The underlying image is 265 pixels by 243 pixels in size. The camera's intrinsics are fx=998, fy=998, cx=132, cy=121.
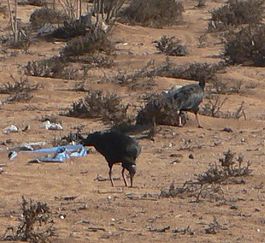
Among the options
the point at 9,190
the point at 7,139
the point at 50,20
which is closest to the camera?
the point at 9,190

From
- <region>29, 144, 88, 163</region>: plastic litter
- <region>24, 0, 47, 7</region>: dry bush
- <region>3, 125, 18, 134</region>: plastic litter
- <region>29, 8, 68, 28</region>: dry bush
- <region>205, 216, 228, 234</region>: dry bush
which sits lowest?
<region>24, 0, 47, 7</region>: dry bush

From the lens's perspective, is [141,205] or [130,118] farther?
[130,118]

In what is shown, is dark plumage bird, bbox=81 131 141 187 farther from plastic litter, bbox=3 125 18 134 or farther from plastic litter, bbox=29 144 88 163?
plastic litter, bbox=3 125 18 134

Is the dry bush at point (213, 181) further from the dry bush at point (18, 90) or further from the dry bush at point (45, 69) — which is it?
the dry bush at point (45, 69)

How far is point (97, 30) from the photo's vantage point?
19219 millimetres

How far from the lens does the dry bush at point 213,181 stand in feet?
27.1

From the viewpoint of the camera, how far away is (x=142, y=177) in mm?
9633

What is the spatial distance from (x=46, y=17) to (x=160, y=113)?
11295 millimetres

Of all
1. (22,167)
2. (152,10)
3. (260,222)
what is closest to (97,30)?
(152,10)

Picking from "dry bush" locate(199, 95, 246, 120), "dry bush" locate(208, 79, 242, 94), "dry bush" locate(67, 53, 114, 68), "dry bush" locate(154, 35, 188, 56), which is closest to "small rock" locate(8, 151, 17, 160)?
"dry bush" locate(199, 95, 246, 120)

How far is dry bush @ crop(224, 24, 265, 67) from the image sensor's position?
1739cm

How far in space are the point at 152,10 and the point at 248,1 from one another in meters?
2.31

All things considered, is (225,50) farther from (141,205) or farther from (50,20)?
→ (141,205)

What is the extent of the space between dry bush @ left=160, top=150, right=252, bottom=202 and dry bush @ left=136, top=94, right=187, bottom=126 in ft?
6.99
